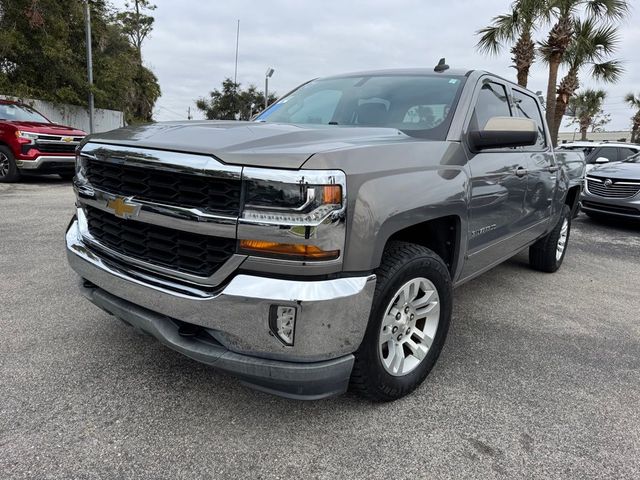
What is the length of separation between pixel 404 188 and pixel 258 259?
77 cm

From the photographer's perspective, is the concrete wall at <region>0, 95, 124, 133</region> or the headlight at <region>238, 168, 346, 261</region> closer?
the headlight at <region>238, 168, 346, 261</region>

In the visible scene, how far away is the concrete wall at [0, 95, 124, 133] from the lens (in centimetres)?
1633

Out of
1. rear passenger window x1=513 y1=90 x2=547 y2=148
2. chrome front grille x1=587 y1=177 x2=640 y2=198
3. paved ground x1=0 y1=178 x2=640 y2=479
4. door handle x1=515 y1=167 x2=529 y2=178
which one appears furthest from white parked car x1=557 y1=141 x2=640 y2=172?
paved ground x1=0 y1=178 x2=640 y2=479

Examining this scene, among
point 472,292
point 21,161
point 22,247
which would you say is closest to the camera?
point 472,292

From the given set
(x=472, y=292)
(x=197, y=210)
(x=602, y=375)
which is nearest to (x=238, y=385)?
(x=197, y=210)

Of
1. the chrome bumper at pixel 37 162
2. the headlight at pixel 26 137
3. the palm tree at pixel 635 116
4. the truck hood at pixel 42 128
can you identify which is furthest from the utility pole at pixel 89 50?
the palm tree at pixel 635 116

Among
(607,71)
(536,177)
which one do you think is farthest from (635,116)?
(536,177)

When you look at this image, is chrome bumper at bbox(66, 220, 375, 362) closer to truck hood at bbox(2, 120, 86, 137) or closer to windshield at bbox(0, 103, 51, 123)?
truck hood at bbox(2, 120, 86, 137)

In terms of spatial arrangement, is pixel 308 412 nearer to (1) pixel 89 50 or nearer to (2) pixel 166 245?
(2) pixel 166 245

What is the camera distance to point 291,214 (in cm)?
183

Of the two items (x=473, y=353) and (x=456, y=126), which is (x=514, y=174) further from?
(x=473, y=353)

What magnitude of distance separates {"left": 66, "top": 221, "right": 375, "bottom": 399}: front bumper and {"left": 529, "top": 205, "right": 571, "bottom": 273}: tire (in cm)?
356

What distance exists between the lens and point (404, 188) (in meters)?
2.18

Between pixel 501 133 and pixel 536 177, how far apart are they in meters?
1.31
